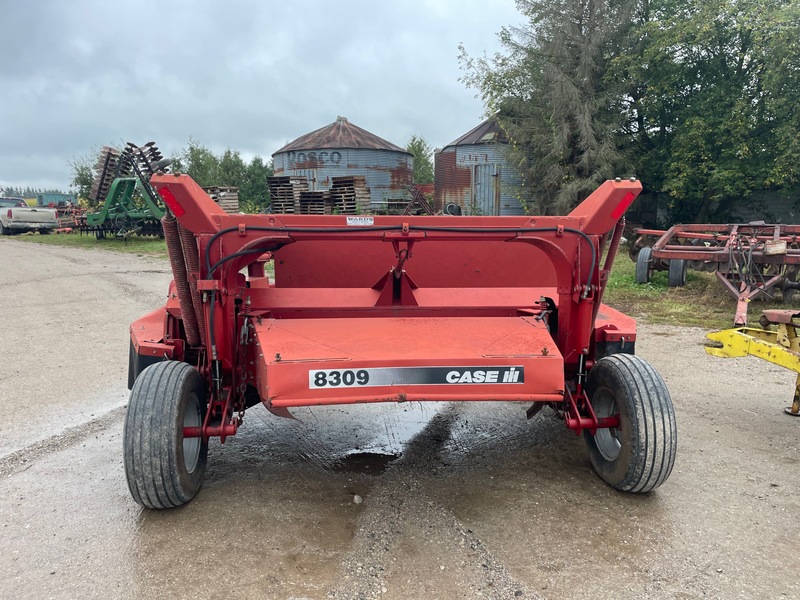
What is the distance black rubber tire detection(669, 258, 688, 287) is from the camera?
9.91m

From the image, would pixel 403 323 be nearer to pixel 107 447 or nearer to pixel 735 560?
pixel 735 560

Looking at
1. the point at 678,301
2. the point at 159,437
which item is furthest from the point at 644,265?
the point at 159,437

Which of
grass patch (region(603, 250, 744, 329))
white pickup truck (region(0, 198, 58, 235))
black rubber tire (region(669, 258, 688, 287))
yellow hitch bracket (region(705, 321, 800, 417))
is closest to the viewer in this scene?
yellow hitch bracket (region(705, 321, 800, 417))

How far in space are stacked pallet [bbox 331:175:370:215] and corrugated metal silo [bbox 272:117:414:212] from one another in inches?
314

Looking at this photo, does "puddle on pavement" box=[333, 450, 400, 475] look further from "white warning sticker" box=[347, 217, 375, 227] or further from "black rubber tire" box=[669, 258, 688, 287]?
"black rubber tire" box=[669, 258, 688, 287]

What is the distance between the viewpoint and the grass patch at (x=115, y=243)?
1762 centimetres

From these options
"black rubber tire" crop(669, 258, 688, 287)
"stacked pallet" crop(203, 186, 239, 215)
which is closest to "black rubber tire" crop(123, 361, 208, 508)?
"black rubber tire" crop(669, 258, 688, 287)

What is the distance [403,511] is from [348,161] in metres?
23.5

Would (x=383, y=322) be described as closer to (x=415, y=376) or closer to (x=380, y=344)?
(x=380, y=344)

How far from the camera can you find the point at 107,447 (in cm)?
387

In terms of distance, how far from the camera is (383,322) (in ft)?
10.4

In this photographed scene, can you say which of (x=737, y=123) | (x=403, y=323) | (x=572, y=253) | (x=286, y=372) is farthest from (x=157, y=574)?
(x=737, y=123)

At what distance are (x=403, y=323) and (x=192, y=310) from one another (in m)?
1.10

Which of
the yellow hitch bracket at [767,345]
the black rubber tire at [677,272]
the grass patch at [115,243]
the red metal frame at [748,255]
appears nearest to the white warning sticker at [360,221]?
the yellow hitch bracket at [767,345]
